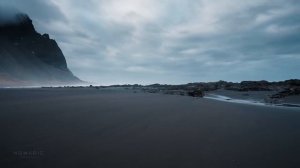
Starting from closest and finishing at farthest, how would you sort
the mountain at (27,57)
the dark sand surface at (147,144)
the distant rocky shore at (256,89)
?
the dark sand surface at (147,144) → the distant rocky shore at (256,89) → the mountain at (27,57)

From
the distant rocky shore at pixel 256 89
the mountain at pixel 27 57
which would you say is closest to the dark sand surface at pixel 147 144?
the distant rocky shore at pixel 256 89

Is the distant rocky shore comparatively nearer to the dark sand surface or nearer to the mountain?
the dark sand surface

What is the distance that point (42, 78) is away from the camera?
131m

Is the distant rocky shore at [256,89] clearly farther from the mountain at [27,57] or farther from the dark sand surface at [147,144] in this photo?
the mountain at [27,57]

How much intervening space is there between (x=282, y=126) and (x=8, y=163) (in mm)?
6971

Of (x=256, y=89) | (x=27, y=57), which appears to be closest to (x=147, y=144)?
(x=256, y=89)

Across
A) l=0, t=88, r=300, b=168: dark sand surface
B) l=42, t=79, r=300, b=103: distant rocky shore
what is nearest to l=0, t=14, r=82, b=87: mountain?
l=42, t=79, r=300, b=103: distant rocky shore

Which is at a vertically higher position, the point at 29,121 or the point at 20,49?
the point at 20,49

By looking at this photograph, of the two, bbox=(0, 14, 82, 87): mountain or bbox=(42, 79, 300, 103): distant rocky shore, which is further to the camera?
bbox=(0, 14, 82, 87): mountain

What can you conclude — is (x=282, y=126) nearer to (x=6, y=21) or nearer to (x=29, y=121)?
(x=29, y=121)

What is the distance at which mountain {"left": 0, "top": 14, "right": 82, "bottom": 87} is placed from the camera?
10856 centimetres

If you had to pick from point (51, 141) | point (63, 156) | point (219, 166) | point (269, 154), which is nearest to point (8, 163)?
point (63, 156)

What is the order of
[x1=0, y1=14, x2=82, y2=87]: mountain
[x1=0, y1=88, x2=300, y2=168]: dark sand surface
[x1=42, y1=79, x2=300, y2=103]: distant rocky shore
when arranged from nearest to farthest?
[x1=0, y1=88, x2=300, y2=168]: dark sand surface, [x1=42, y1=79, x2=300, y2=103]: distant rocky shore, [x1=0, y1=14, x2=82, y2=87]: mountain

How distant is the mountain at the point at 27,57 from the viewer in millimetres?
108562
